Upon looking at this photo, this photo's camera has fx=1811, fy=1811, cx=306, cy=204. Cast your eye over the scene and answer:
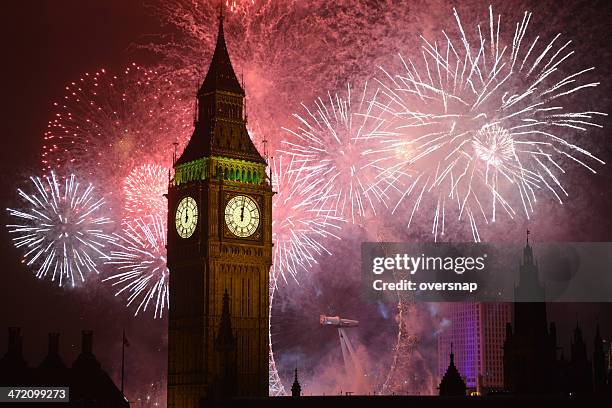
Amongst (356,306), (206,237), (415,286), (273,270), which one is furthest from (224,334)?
(356,306)

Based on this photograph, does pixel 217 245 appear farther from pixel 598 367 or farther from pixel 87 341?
pixel 598 367

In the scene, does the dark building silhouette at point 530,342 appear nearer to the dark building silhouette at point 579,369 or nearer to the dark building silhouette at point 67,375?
the dark building silhouette at point 579,369

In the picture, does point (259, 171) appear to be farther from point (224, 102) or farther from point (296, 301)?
point (296, 301)

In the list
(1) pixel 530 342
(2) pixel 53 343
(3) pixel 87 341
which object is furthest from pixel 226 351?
(1) pixel 530 342

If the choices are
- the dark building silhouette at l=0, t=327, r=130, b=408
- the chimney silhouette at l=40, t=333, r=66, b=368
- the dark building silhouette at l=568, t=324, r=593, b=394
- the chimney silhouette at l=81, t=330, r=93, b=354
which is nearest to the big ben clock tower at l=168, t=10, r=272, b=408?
the dark building silhouette at l=0, t=327, r=130, b=408

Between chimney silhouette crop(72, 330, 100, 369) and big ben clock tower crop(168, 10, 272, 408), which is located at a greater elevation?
big ben clock tower crop(168, 10, 272, 408)

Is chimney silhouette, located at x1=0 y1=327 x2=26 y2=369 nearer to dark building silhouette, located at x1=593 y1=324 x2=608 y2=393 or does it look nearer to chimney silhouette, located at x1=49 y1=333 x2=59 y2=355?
chimney silhouette, located at x1=49 y1=333 x2=59 y2=355
